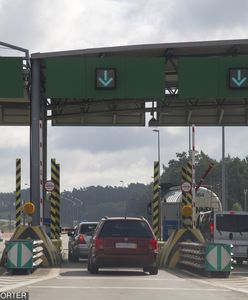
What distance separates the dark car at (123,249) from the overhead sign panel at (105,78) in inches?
289

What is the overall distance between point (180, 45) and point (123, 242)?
30.4ft

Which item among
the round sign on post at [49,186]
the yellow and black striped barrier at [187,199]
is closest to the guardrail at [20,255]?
the yellow and black striped barrier at [187,199]

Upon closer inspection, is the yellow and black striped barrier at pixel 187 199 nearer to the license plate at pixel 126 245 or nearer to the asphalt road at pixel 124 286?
the asphalt road at pixel 124 286

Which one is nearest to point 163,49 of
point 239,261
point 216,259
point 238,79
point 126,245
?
point 238,79

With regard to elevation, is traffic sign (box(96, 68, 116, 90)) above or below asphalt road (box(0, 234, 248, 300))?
above

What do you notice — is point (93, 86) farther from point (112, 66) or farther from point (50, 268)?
point (50, 268)

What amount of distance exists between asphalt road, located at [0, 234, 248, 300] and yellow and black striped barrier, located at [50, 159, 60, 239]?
714 cm

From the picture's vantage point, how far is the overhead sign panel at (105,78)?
28.7 metres

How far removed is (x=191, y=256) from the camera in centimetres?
2402

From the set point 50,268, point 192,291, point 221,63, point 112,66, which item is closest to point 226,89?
point 221,63

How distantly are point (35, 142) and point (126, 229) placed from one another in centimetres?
704

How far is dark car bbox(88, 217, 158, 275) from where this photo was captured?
868 inches

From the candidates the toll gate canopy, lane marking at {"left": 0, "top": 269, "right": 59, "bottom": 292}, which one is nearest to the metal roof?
the toll gate canopy

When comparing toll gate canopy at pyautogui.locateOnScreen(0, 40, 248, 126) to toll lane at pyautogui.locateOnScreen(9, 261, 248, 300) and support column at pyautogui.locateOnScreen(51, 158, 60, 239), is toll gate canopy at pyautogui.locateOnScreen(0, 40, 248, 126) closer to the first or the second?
support column at pyautogui.locateOnScreen(51, 158, 60, 239)
